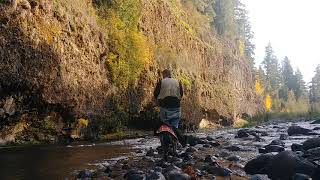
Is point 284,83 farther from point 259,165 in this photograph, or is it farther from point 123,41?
point 259,165

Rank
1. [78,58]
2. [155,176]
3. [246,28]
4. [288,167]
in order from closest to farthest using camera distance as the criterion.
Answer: [288,167] < [155,176] < [78,58] < [246,28]

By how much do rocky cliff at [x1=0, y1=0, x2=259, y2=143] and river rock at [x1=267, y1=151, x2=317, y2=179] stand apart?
11.4 meters

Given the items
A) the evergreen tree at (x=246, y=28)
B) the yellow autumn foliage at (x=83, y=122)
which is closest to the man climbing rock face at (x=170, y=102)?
the yellow autumn foliage at (x=83, y=122)

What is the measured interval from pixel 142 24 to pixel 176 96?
63.8 feet

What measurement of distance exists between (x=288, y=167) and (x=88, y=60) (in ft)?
51.7

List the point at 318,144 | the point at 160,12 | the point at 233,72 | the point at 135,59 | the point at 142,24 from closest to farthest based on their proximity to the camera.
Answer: the point at 318,144 < the point at 135,59 < the point at 142,24 < the point at 160,12 < the point at 233,72

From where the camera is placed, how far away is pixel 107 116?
2073 centimetres

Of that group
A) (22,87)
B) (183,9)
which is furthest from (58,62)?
(183,9)

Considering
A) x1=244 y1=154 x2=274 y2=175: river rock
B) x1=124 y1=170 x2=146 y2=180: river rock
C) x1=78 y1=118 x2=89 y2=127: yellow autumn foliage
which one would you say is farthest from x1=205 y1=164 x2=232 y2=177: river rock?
x1=78 y1=118 x2=89 y2=127: yellow autumn foliage

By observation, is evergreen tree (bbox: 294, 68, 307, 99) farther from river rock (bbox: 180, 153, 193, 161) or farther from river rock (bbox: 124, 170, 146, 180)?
river rock (bbox: 124, 170, 146, 180)

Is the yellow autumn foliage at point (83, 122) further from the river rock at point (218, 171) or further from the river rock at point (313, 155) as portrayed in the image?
the river rock at point (313, 155)

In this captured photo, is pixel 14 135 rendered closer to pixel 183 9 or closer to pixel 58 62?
pixel 58 62

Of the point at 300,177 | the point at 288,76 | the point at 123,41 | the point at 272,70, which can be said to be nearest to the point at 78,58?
the point at 123,41

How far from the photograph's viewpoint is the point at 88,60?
20953 mm
